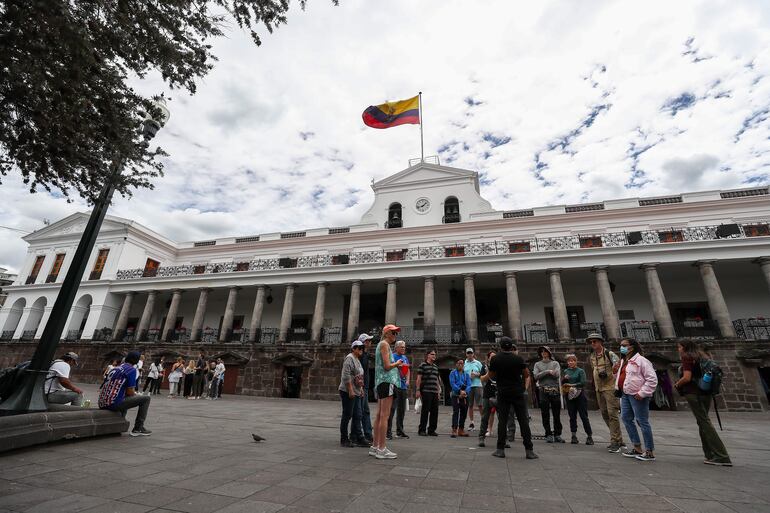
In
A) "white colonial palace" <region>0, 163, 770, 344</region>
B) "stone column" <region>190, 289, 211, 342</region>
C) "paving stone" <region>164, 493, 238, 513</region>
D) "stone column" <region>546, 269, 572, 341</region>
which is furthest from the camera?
"stone column" <region>190, 289, 211, 342</region>

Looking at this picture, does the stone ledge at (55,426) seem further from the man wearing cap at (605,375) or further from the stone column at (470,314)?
the stone column at (470,314)

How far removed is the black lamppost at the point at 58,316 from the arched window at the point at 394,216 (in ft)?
65.3

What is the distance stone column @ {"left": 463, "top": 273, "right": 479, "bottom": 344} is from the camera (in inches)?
692

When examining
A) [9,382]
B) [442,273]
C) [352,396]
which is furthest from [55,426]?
[442,273]

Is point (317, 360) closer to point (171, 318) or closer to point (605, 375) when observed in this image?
point (171, 318)

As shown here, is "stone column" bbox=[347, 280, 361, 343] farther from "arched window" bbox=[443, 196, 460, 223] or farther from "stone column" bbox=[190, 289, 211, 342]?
"stone column" bbox=[190, 289, 211, 342]

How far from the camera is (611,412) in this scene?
Result: 19.7 feet

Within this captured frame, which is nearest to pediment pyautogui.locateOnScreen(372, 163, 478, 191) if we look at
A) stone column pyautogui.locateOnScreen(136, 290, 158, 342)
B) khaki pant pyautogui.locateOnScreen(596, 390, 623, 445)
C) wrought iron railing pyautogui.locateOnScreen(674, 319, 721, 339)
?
wrought iron railing pyautogui.locateOnScreen(674, 319, 721, 339)

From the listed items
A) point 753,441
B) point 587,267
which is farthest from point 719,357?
point 753,441

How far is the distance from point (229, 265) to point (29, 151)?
2121 centimetres

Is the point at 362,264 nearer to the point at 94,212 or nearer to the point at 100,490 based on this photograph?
the point at 94,212

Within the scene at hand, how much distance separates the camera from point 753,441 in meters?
7.41

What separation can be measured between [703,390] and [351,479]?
16.7 feet

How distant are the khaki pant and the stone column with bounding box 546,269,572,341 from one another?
10.9 meters
